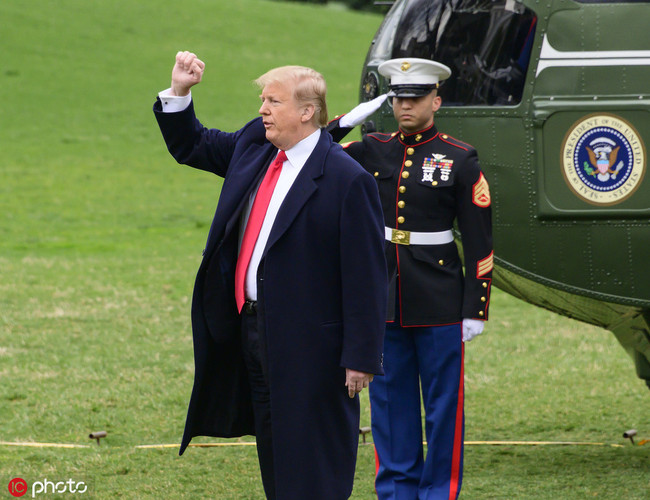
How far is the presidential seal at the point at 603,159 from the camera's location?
4102mm

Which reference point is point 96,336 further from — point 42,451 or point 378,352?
point 378,352

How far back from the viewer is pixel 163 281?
1010 centimetres

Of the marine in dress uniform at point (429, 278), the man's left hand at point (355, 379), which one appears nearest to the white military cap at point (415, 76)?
the marine in dress uniform at point (429, 278)

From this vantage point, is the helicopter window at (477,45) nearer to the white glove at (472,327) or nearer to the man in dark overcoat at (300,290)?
the white glove at (472,327)

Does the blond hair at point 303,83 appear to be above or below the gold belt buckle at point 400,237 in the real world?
above

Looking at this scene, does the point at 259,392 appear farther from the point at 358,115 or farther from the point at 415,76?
the point at 415,76

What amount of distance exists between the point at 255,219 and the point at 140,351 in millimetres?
4250

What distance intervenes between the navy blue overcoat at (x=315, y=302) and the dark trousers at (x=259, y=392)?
0.07 m

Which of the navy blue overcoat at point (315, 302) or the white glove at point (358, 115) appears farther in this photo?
the white glove at point (358, 115)

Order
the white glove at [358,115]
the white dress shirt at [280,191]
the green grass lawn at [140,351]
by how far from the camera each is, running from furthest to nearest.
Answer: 1. the green grass lawn at [140,351]
2. the white glove at [358,115]
3. the white dress shirt at [280,191]

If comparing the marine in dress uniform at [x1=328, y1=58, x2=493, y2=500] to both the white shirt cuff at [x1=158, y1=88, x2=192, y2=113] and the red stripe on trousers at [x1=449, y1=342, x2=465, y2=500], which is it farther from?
the white shirt cuff at [x1=158, y1=88, x2=192, y2=113]

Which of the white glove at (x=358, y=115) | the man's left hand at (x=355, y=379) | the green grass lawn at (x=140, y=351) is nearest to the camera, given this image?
the man's left hand at (x=355, y=379)

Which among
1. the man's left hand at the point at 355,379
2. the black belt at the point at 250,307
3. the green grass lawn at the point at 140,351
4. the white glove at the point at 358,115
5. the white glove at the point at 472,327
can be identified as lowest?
the green grass lawn at the point at 140,351

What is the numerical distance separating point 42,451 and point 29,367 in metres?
1.88
